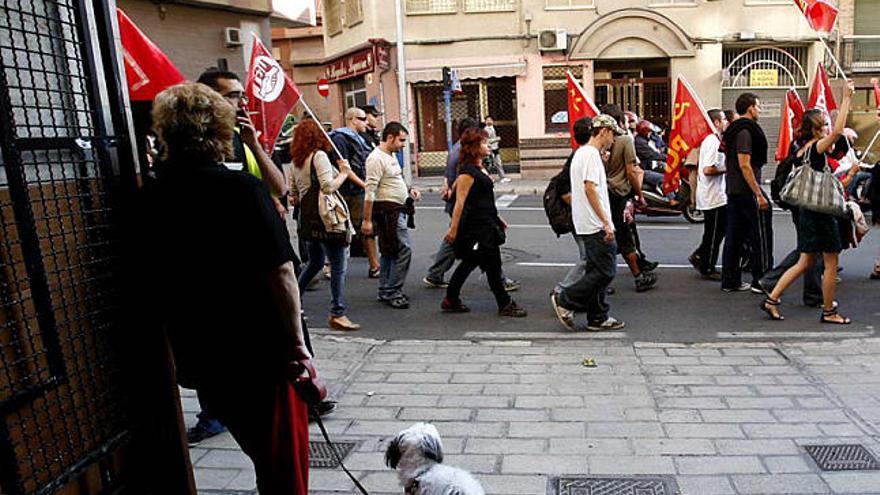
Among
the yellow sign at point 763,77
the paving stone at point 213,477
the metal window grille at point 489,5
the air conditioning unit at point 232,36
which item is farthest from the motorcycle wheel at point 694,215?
the metal window grille at point 489,5

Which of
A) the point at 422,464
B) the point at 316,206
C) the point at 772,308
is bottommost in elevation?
the point at 772,308

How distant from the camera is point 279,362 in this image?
268cm

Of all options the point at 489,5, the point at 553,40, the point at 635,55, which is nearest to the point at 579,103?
the point at 553,40

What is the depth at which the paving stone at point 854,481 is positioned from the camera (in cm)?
332

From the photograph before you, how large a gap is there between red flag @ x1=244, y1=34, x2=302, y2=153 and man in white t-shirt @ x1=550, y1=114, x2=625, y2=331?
103 inches

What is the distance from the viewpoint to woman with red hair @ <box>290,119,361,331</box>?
598 centimetres

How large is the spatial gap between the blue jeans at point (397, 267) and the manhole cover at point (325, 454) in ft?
10.9

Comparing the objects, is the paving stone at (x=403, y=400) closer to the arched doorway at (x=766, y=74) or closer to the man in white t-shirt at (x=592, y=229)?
the man in white t-shirt at (x=592, y=229)

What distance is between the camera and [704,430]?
4047 mm

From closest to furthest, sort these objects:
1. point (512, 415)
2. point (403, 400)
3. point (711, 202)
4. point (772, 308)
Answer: point (512, 415) → point (403, 400) → point (772, 308) → point (711, 202)

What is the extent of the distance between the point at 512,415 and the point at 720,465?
1.24 meters

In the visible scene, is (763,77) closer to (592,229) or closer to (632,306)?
(632,306)

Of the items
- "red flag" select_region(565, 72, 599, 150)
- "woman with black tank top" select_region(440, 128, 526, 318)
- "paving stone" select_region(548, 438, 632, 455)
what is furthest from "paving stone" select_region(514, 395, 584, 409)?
"red flag" select_region(565, 72, 599, 150)

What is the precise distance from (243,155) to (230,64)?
693 centimetres
